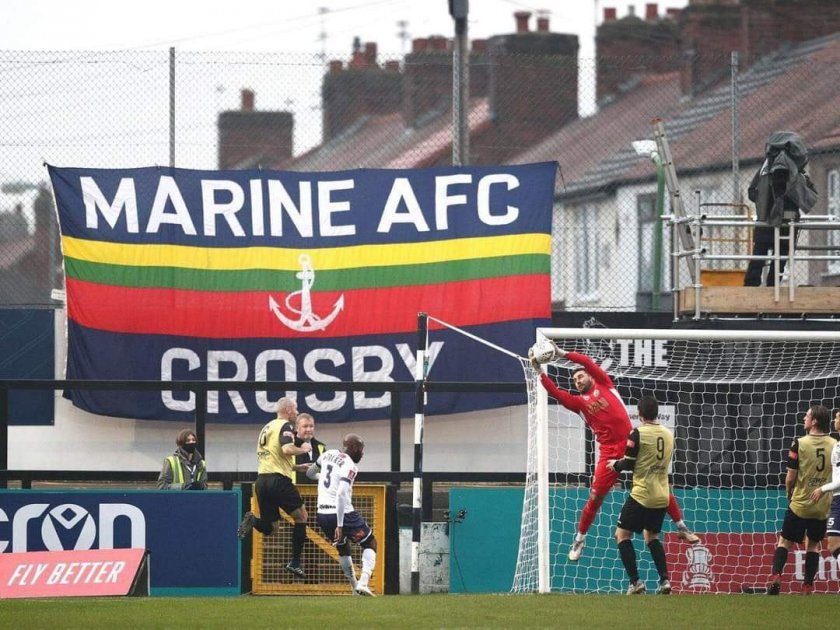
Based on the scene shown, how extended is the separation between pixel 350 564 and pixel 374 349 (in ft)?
12.5

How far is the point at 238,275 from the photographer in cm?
1748

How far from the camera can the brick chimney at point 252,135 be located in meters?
21.2

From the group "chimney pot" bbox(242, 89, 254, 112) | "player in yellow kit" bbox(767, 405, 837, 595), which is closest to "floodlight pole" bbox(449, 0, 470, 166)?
"chimney pot" bbox(242, 89, 254, 112)

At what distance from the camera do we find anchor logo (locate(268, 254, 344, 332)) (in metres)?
17.5

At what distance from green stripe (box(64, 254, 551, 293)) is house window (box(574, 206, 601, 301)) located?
15.6 ft

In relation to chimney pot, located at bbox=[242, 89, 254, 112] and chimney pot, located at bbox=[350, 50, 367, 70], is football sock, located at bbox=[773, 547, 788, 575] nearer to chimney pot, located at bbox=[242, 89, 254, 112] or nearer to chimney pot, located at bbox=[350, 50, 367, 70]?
chimney pot, located at bbox=[350, 50, 367, 70]

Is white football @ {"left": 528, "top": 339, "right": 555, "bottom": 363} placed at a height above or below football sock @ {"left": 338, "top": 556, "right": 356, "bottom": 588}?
above

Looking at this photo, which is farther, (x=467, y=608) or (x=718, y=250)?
(x=718, y=250)

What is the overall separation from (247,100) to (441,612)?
983 cm

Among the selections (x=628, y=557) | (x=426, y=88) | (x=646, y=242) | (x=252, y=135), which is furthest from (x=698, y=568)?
(x=426, y=88)

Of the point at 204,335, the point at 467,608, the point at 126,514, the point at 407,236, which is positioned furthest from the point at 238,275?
the point at 467,608

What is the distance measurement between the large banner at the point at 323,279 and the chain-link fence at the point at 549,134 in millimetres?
696

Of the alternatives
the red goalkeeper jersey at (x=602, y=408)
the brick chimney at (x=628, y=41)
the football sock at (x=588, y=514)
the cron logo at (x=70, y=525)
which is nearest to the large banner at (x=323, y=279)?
the cron logo at (x=70, y=525)

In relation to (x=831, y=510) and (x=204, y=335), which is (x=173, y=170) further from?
(x=831, y=510)
